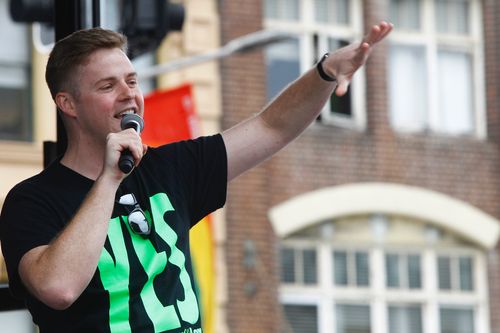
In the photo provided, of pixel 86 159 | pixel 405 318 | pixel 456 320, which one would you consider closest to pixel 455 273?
pixel 456 320

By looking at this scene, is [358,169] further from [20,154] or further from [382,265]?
[20,154]

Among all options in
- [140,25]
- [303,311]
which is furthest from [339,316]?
[140,25]

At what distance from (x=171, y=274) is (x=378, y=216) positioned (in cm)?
1403

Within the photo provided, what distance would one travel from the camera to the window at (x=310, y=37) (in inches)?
687

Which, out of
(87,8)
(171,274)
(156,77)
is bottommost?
(171,274)

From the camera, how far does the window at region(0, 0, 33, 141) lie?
15414mm

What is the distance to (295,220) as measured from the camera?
17156mm

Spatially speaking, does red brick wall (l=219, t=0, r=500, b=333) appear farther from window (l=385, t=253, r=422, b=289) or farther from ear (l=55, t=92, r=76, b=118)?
ear (l=55, t=92, r=76, b=118)

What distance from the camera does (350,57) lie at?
4.15 metres

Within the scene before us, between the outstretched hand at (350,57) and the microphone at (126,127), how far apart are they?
619 millimetres

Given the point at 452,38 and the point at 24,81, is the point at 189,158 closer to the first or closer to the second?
the point at 24,81

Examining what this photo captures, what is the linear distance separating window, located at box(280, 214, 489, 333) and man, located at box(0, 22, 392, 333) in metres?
13.5

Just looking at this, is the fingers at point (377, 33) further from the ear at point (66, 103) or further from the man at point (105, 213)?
the ear at point (66, 103)

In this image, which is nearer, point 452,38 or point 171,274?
point 171,274
